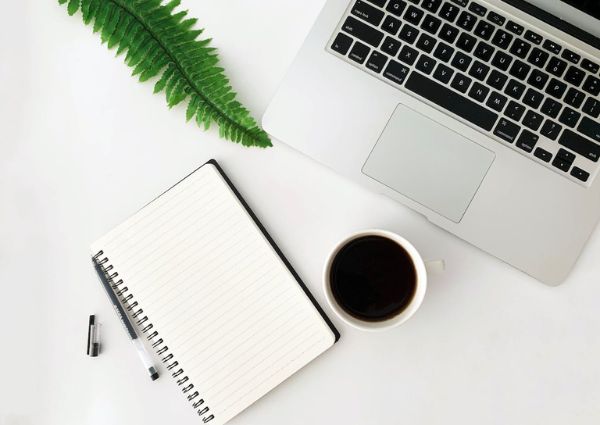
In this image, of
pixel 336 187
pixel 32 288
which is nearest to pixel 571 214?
pixel 336 187

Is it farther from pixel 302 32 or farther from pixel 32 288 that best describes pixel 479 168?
pixel 32 288

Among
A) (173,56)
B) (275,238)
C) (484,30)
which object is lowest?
(275,238)

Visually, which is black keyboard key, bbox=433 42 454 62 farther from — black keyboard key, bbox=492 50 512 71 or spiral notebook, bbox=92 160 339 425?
spiral notebook, bbox=92 160 339 425

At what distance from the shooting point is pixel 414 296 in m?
0.62

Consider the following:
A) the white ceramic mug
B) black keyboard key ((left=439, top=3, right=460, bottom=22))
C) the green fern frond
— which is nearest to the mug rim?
the white ceramic mug

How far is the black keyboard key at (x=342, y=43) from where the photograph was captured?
656 mm

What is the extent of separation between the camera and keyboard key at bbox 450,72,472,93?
0.64m

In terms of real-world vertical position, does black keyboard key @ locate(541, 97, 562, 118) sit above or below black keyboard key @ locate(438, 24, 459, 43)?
below

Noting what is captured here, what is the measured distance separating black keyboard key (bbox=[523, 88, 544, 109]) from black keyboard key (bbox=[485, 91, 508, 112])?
25 mm

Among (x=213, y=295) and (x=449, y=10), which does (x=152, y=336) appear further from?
(x=449, y=10)

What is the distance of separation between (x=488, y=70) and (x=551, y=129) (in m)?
0.10

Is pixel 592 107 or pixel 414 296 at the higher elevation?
pixel 592 107

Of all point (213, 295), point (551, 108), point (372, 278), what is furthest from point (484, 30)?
point (213, 295)

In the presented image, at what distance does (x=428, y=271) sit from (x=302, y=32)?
14.0 inches
